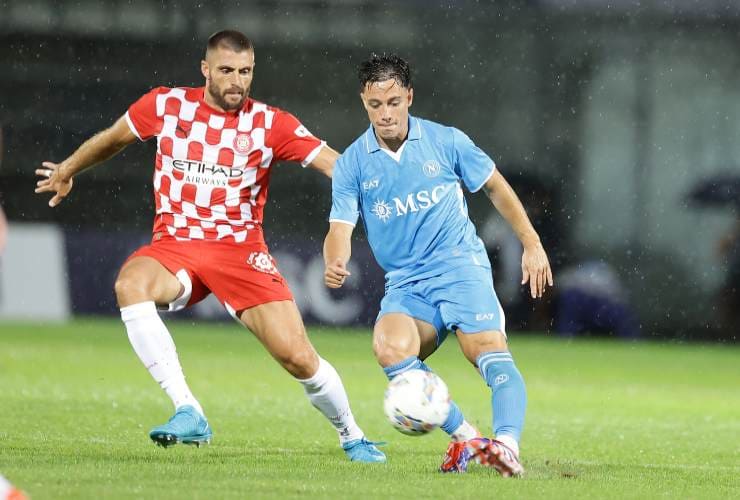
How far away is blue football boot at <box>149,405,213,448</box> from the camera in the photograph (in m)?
6.16

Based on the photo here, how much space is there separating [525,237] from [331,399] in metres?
1.18

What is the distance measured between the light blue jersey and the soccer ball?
686 millimetres

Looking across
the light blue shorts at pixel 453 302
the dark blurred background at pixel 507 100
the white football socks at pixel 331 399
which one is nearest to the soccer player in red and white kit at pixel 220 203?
the white football socks at pixel 331 399

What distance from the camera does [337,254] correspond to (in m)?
6.14

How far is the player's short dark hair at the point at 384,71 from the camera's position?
634 centimetres

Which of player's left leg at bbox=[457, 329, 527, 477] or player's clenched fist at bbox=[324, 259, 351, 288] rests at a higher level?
player's clenched fist at bbox=[324, 259, 351, 288]

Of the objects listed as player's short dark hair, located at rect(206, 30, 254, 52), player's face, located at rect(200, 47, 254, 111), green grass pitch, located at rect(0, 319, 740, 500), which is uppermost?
player's short dark hair, located at rect(206, 30, 254, 52)

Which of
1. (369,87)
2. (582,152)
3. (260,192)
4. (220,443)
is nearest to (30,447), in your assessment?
(220,443)

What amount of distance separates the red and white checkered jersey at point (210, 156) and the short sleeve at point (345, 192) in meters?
0.46

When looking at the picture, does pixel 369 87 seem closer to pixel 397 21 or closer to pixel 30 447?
pixel 30 447

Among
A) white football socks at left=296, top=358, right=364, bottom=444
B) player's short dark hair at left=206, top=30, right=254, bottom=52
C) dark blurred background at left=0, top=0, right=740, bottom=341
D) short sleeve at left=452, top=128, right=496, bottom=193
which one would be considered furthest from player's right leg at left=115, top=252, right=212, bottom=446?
dark blurred background at left=0, top=0, right=740, bottom=341

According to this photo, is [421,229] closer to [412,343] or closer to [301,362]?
[412,343]

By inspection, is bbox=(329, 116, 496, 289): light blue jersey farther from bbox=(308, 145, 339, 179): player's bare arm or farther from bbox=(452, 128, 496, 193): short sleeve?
bbox=(308, 145, 339, 179): player's bare arm

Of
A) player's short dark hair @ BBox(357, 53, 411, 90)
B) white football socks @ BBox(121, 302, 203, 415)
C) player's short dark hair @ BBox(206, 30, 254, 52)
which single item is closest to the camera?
player's short dark hair @ BBox(357, 53, 411, 90)
